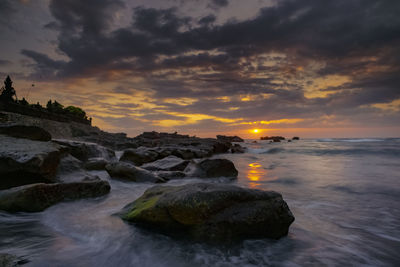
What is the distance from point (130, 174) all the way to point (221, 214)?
16.4ft

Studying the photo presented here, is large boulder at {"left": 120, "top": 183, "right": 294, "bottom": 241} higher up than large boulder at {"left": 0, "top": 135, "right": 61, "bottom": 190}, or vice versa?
large boulder at {"left": 0, "top": 135, "right": 61, "bottom": 190}

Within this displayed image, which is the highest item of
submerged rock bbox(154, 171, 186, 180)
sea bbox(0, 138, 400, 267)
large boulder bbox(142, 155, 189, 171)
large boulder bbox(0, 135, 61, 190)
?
large boulder bbox(0, 135, 61, 190)

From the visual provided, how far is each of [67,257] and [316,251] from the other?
3.18 m

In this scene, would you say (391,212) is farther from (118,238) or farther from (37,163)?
(37,163)

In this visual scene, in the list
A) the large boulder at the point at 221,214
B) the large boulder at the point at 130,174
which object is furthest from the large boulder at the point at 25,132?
the large boulder at the point at 221,214

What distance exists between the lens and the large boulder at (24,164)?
4.71 m

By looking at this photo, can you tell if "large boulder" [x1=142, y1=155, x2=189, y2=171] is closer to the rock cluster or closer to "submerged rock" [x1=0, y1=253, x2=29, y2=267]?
the rock cluster

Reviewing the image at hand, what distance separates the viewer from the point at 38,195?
13.9 ft

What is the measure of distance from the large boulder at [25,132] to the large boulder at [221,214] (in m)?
5.56

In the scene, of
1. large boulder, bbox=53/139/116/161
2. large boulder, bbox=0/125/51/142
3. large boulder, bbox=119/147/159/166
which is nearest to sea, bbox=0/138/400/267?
large boulder, bbox=0/125/51/142

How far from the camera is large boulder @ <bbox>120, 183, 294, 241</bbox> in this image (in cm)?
307

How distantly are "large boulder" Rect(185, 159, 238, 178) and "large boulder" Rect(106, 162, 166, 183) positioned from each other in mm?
1585

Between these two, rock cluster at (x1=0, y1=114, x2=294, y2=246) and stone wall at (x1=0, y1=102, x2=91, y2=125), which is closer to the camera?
rock cluster at (x1=0, y1=114, x2=294, y2=246)

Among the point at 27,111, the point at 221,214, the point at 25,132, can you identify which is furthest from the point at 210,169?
the point at 27,111
